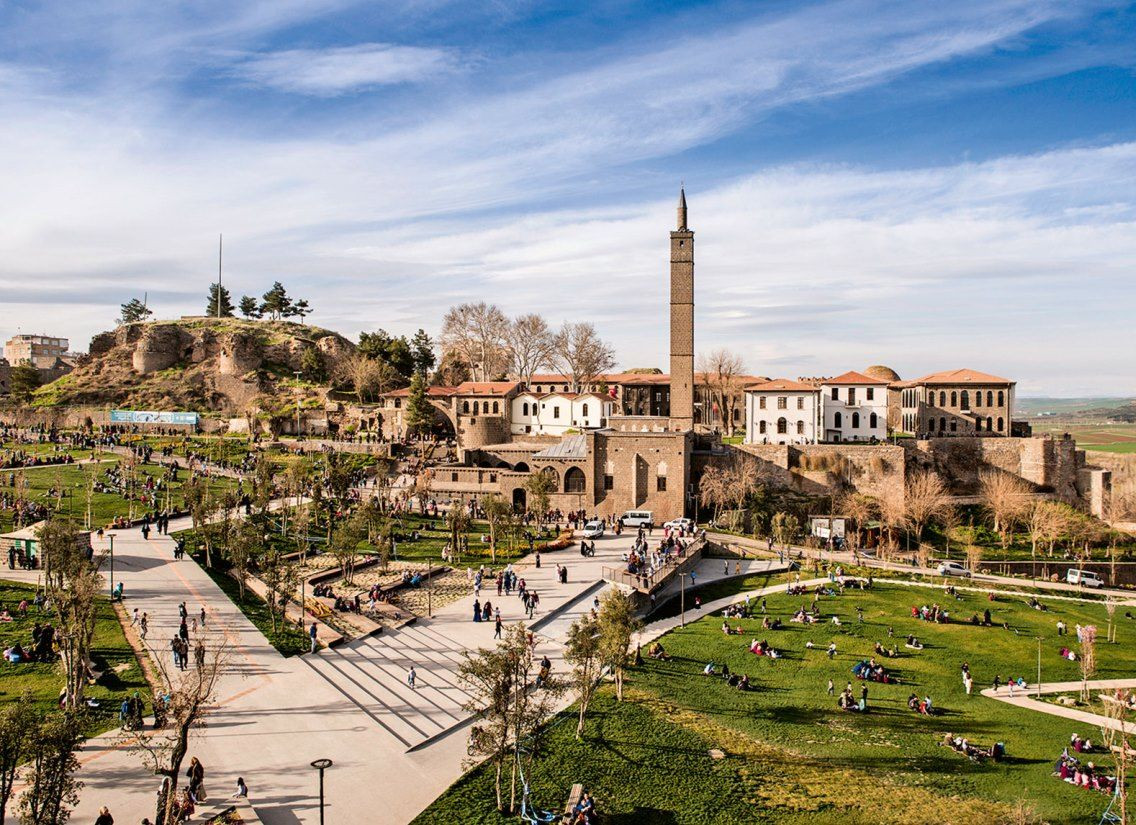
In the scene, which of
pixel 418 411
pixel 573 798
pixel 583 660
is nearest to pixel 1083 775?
pixel 583 660

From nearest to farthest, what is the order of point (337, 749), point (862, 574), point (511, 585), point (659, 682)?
point (337, 749)
point (659, 682)
point (511, 585)
point (862, 574)

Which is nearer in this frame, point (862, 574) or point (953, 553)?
point (862, 574)

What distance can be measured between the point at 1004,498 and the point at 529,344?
4663cm

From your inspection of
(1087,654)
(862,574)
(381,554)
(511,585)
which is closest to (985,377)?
(862,574)

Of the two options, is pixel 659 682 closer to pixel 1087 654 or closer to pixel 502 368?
pixel 1087 654

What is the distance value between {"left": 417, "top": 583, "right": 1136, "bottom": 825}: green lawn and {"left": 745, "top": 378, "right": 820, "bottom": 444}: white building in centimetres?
2789

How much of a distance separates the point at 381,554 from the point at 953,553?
116ft

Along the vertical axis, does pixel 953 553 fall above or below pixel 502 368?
below

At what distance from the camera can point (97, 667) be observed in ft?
70.1

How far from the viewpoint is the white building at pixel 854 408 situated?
193ft

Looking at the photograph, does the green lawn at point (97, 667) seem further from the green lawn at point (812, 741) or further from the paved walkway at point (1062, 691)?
the paved walkway at point (1062, 691)

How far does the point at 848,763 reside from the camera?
784 inches

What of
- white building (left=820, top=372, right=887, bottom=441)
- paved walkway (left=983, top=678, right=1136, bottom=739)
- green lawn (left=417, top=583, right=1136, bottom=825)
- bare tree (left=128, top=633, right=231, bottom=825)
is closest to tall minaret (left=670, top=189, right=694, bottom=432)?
white building (left=820, top=372, right=887, bottom=441)

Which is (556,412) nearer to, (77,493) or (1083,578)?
(77,493)
